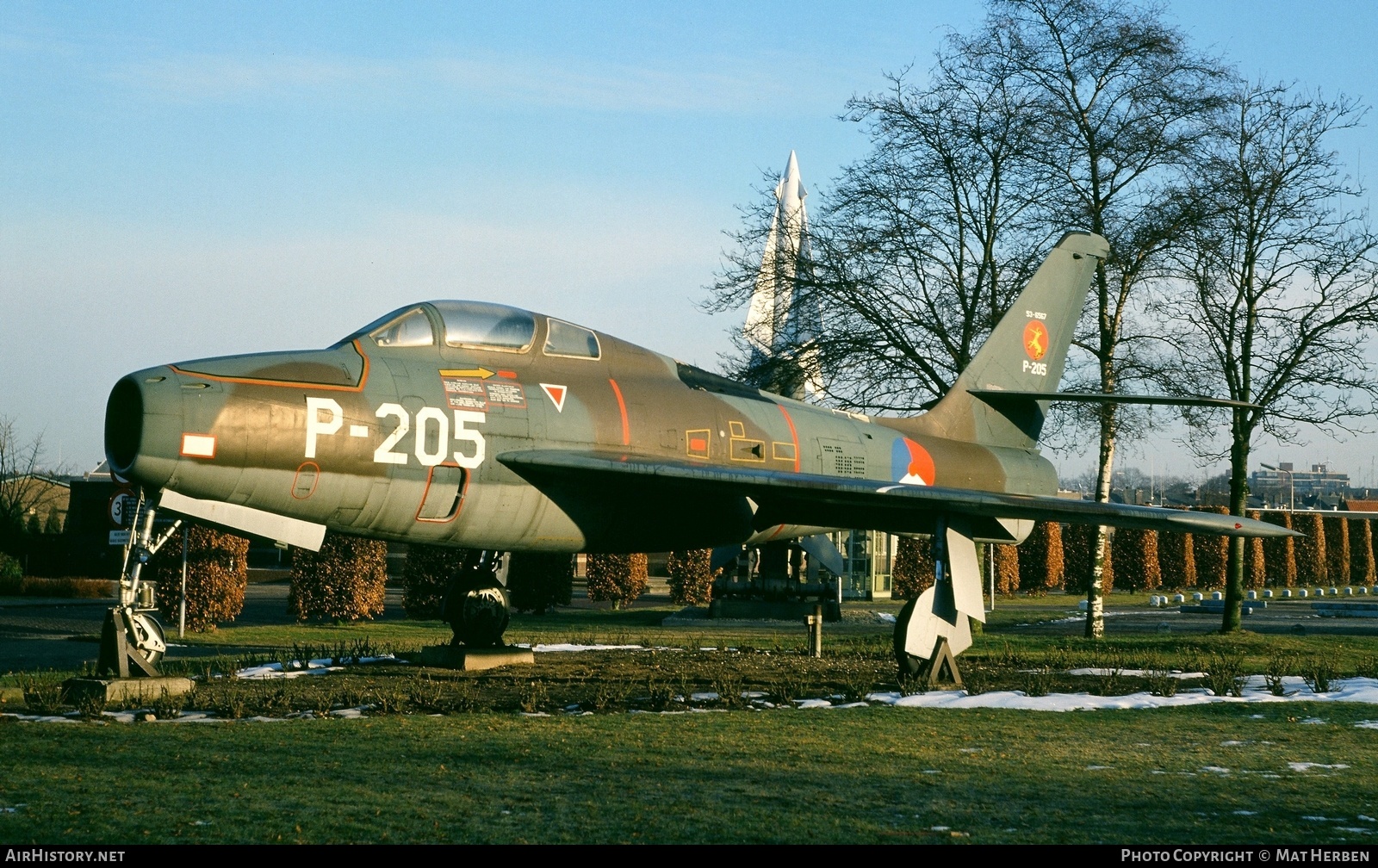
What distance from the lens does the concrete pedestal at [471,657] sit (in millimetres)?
15852

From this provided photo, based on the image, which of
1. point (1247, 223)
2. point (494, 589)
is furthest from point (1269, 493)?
point (494, 589)

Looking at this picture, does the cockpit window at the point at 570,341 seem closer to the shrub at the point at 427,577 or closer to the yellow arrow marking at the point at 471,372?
the yellow arrow marking at the point at 471,372

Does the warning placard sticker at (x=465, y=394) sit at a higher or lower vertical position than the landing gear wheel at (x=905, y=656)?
higher

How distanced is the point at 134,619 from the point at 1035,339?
14.5m

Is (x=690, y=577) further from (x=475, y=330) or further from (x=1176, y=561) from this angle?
(x=1176, y=561)

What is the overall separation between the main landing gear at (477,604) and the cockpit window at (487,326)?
316 centimetres

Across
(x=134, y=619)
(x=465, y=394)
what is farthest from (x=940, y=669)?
(x=134, y=619)

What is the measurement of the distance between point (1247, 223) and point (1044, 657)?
10.9 metres

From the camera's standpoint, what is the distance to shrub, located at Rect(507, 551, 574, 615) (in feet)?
106

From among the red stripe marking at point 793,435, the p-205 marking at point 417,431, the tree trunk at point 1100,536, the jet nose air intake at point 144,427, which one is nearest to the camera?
the jet nose air intake at point 144,427

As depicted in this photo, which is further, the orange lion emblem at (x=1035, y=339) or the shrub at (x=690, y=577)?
the shrub at (x=690, y=577)

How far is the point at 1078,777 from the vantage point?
8734 mm

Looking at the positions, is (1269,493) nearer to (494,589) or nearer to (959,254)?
(959,254)
